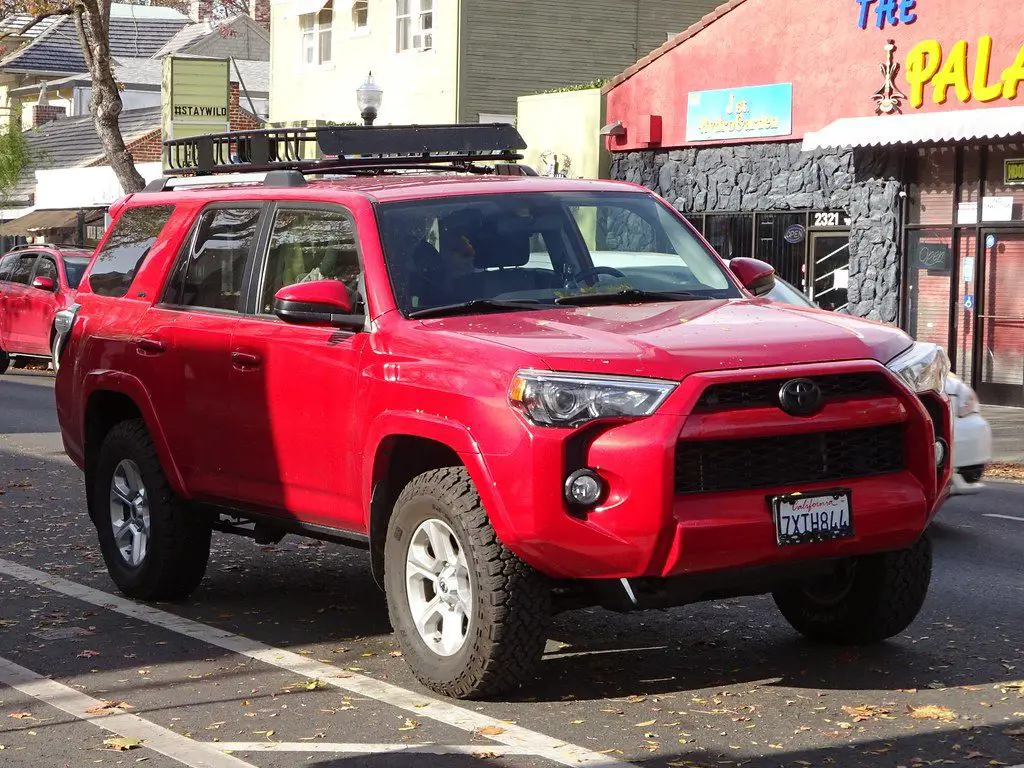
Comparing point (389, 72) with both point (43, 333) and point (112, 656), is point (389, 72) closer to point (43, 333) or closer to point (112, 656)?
point (43, 333)

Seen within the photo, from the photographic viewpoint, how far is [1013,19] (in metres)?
20.9

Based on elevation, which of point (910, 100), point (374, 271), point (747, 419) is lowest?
point (747, 419)

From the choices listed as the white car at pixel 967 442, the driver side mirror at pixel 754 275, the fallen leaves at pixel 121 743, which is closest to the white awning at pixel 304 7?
the white car at pixel 967 442

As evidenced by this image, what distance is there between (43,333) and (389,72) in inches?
486

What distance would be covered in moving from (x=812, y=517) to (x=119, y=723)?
8.25ft

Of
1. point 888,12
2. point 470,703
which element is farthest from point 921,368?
point 888,12

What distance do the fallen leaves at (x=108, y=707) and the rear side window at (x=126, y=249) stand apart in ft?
9.17

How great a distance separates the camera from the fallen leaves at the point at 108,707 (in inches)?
245

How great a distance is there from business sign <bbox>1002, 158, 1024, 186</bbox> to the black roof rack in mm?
13592

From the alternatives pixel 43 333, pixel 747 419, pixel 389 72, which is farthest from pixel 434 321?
pixel 389 72

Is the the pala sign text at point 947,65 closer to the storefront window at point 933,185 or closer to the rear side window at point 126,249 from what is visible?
the storefront window at point 933,185

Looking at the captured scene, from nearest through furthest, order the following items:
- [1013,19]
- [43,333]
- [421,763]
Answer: [421,763]
[1013,19]
[43,333]

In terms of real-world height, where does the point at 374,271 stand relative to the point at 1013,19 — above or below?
below

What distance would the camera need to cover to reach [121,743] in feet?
19.0
